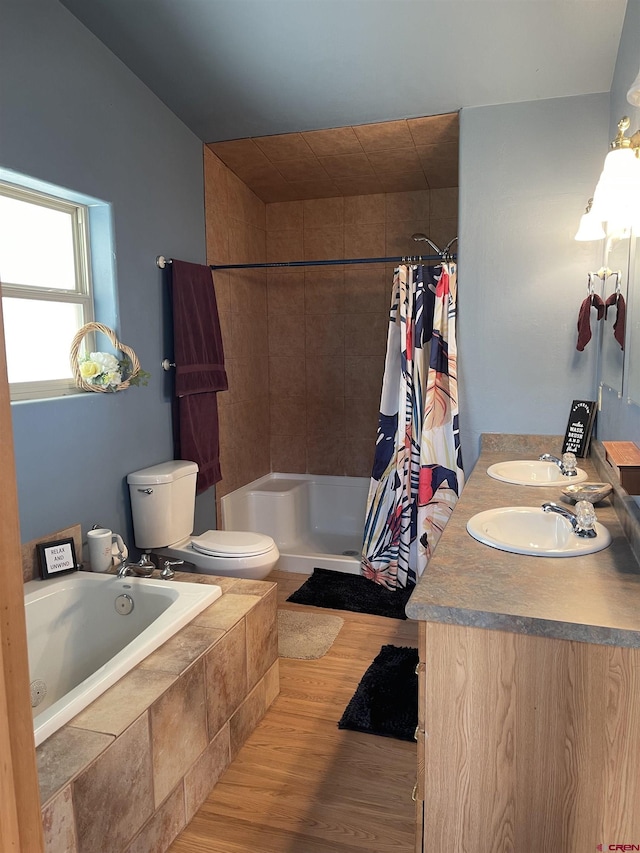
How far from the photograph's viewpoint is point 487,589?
133 centimetres

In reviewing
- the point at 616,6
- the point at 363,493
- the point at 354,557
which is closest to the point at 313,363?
the point at 363,493

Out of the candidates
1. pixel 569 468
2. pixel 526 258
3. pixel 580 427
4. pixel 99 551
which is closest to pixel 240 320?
A: pixel 526 258

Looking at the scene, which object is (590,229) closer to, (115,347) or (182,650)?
(115,347)

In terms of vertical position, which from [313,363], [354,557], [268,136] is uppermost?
[268,136]

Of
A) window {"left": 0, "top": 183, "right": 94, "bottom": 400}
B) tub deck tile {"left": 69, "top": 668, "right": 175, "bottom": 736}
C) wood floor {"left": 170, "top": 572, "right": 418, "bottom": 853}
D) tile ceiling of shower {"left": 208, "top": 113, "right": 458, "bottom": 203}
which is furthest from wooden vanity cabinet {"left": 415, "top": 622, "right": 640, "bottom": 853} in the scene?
tile ceiling of shower {"left": 208, "top": 113, "right": 458, "bottom": 203}

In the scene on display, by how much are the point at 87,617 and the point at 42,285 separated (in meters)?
1.39

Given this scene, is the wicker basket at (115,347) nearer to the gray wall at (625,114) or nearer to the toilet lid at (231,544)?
the toilet lid at (231,544)

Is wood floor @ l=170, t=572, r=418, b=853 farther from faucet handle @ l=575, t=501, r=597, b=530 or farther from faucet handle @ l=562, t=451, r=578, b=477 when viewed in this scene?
faucet handle @ l=562, t=451, r=578, b=477

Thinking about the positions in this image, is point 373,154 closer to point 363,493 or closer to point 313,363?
point 313,363

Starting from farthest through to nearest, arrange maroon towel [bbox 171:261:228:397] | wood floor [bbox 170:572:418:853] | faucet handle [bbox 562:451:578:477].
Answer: maroon towel [bbox 171:261:228:397] < faucet handle [bbox 562:451:578:477] < wood floor [bbox 170:572:418:853]

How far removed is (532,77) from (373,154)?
1042mm

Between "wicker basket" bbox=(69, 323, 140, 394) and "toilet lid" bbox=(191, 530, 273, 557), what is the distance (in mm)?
829

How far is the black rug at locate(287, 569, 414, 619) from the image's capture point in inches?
128

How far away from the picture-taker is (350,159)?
3725 mm
